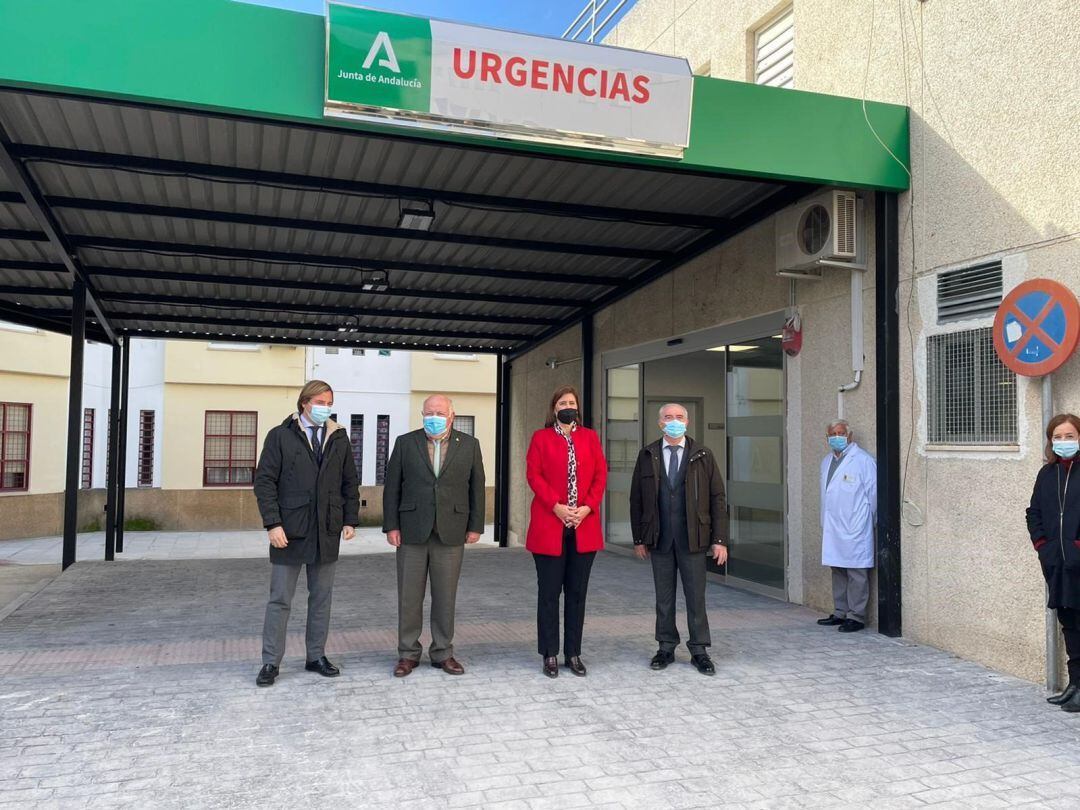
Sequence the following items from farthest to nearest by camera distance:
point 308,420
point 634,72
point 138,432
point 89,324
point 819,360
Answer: point 138,432
point 89,324
point 819,360
point 634,72
point 308,420

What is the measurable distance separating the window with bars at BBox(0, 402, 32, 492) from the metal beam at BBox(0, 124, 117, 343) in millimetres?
7991

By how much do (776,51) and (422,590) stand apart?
7.26 m

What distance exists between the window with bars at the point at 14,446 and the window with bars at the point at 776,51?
16.4 meters

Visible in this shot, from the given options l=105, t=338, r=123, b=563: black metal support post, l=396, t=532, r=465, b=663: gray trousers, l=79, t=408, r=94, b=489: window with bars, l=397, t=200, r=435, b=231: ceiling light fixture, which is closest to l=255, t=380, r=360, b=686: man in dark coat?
l=396, t=532, r=465, b=663: gray trousers

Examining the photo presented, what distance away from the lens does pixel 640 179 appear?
7805 mm

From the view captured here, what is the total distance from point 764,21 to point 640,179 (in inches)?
131

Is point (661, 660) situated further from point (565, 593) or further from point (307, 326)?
point (307, 326)

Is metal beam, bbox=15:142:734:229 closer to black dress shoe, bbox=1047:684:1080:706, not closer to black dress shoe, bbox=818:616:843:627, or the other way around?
black dress shoe, bbox=818:616:843:627

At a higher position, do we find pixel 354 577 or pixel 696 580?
pixel 696 580

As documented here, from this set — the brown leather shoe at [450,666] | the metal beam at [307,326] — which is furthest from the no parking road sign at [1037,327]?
the metal beam at [307,326]

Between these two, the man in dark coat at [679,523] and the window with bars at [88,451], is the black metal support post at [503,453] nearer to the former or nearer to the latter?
the window with bars at [88,451]

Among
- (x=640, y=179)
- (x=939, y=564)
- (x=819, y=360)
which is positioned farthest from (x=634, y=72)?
(x=939, y=564)

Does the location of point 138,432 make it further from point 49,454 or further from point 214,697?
point 214,697

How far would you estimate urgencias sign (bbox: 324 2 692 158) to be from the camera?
5.39m
